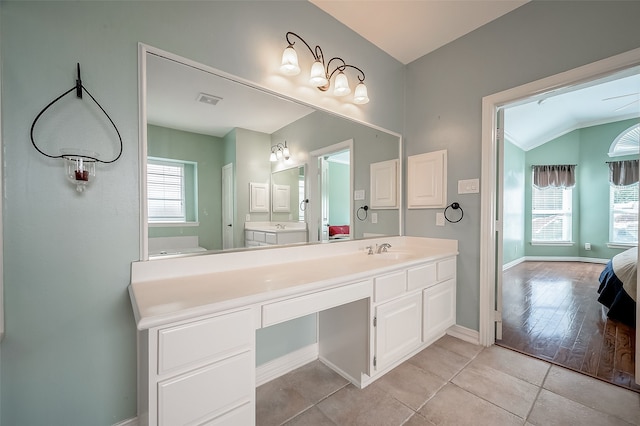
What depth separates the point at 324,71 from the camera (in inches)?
73.7

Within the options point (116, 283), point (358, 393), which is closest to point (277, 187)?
point (116, 283)

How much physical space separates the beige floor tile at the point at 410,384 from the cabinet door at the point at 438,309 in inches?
9.9

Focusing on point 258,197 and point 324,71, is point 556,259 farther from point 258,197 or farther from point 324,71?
point 258,197

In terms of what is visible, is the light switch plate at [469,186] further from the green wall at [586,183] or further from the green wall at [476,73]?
the green wall at [586,183]

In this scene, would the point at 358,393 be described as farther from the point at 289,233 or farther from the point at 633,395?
the point at 633,395

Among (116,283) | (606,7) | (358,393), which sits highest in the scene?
(606,7)

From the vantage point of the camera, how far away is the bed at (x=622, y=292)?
8.11 feet

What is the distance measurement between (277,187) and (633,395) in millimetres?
2552

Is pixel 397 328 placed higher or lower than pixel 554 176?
lower

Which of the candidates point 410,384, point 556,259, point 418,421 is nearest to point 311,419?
point 418,421

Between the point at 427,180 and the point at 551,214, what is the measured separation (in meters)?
5.36

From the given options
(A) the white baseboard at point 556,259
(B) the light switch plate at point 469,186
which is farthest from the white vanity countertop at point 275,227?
(A) the white baseboard at point 556,259

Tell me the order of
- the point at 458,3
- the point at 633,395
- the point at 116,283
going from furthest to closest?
1. the point at 458,3
2. the point at 633,395
3. the point at 116,283

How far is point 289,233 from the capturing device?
1865mm
